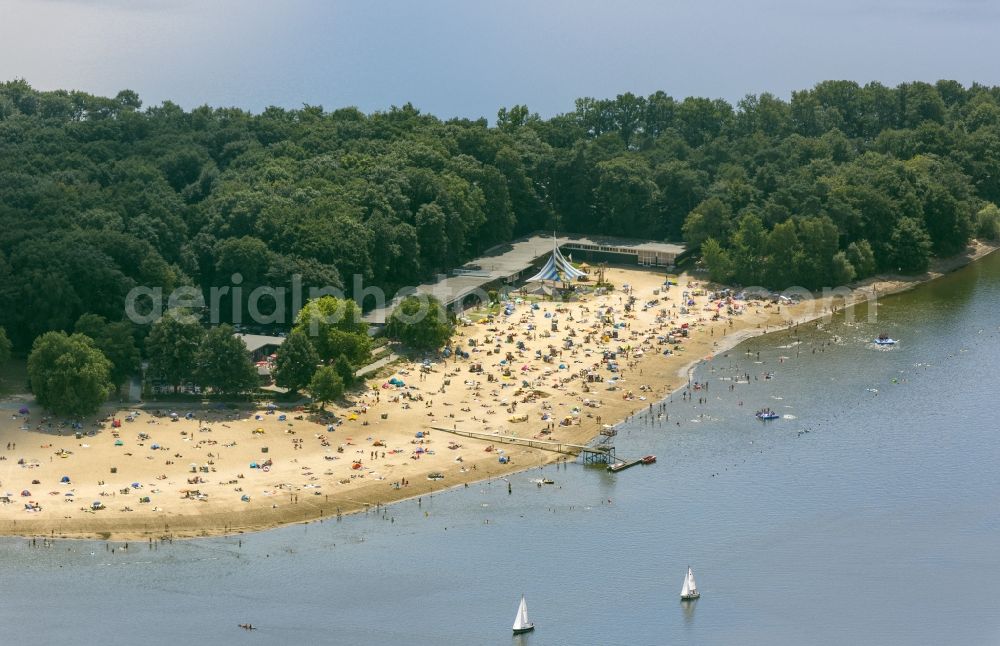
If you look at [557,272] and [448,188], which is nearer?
[557,272]

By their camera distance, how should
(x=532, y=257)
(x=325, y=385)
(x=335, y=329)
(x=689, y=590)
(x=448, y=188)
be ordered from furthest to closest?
(x=532, y=257) < (x=448, y=188) < (x=335, y=329) < (x=325, y=385) < (x=689, y=590)

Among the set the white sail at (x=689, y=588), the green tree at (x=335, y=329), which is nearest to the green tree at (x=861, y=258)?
the green tree at (x=335, y=329)

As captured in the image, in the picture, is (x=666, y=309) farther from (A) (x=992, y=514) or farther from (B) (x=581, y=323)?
(A) (x=992, y=514)

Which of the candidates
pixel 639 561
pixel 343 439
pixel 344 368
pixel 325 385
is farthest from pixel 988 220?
pixel 639 561

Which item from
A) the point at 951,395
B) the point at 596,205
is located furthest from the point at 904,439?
the point at 596,205

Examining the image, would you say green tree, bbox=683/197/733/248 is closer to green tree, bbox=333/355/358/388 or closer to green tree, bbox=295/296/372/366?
green tree, bbox=295/296/372/366

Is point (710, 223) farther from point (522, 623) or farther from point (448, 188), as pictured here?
point (522, 623)

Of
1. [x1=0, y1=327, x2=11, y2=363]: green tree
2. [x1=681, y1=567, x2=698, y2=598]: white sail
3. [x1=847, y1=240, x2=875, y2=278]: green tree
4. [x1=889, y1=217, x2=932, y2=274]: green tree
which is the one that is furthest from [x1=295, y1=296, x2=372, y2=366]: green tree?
[x1=889, y1=217, x2=932, y2=274]: green tree
